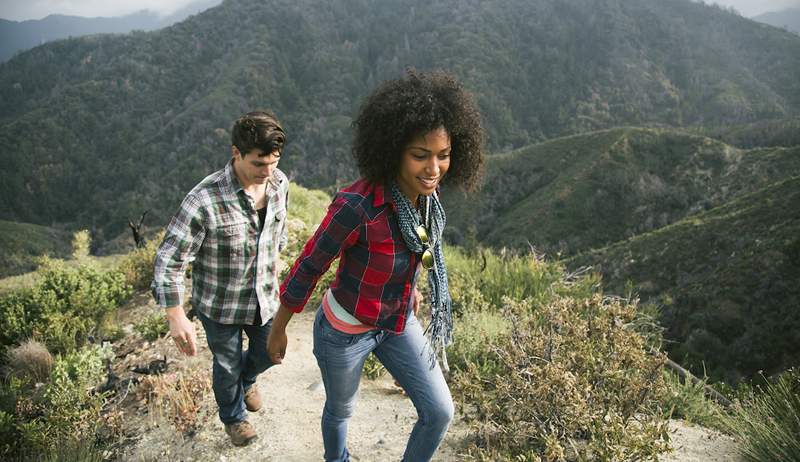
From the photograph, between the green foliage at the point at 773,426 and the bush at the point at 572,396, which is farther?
the green foliage at the point at 773,426

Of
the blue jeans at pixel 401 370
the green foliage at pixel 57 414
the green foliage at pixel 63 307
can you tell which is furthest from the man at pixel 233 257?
the green foliage at pixel 63 307

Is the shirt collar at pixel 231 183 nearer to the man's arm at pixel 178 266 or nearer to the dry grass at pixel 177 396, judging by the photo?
the man's arm at pixel 178 266

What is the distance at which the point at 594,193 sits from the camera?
4306cm

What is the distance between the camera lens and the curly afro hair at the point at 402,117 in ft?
5.84

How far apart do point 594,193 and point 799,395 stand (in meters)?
43.3

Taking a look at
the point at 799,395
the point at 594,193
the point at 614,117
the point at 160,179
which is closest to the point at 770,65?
the point at 614,117

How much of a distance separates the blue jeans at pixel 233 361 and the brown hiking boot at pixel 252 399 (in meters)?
0.17

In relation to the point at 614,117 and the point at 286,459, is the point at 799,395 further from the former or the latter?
the point at 614,117

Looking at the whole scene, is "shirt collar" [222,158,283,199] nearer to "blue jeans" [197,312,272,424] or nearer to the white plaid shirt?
the white plaid shirt

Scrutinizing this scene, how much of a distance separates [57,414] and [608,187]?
45635 mm

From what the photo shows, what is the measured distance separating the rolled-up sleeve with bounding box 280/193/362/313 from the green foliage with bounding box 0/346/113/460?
6.67 feet

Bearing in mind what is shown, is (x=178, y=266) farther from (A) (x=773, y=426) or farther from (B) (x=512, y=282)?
(B) (x=512, y=282)

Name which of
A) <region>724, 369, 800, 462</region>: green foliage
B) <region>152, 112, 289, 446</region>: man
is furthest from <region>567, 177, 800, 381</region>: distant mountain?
<region>152, 112, 289, 446</region>: man

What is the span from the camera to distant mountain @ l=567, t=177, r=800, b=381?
981 cm
